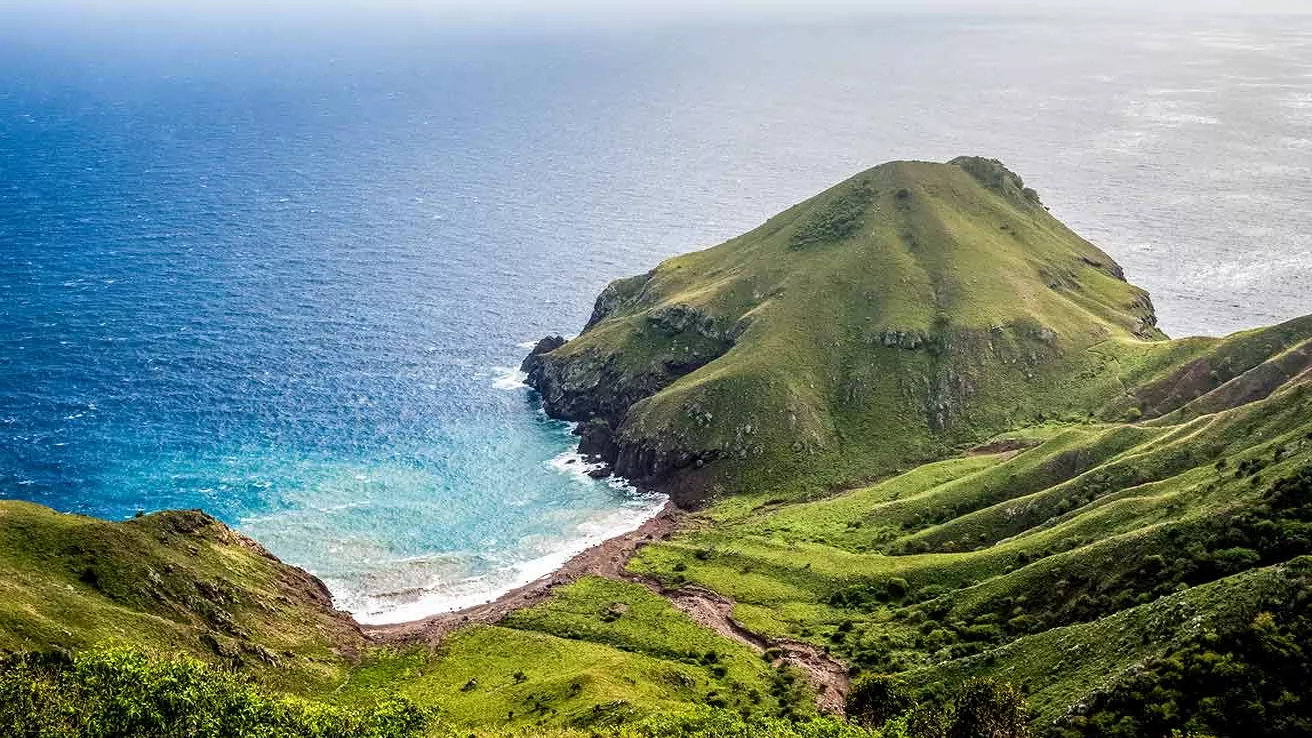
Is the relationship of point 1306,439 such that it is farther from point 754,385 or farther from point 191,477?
point 191,477

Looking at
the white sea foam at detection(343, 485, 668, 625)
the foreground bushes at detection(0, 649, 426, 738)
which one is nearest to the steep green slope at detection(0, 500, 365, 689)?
the white sea foam at detection(343, 485, 668, 625)

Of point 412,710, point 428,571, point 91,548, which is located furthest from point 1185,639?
point 91,548

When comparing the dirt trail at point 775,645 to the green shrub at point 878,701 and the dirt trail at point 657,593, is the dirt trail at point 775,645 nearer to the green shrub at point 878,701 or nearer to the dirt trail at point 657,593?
the dirt trail at point 657,593

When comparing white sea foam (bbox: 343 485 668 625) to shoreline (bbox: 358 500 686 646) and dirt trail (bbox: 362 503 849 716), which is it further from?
dirt trail (bbox: 362 503 849 716)

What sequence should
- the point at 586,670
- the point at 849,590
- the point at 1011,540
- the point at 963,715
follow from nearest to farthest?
the point at 963,715, the point at 586,670, the point at 1011,540, the point at 849,590

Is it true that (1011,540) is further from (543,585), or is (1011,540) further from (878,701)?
(543,585)

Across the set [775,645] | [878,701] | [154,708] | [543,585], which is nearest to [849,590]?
[775,645]

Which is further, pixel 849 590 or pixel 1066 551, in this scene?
pixel 849 590
